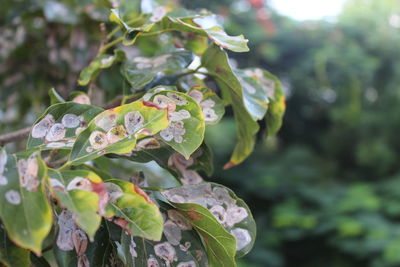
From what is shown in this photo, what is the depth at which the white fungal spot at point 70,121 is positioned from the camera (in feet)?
1.30

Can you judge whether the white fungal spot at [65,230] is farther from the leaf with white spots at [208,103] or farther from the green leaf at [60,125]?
the leaf with white spots at [208,103]

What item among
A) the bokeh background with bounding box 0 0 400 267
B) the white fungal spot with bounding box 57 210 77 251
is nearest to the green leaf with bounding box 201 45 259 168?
the white fungal spot with bounding box 57 210 77 251

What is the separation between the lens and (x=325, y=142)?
3539 millimetres

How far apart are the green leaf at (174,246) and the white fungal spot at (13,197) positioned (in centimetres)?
11

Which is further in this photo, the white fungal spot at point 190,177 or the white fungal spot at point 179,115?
the white fungal spot at point 190,177

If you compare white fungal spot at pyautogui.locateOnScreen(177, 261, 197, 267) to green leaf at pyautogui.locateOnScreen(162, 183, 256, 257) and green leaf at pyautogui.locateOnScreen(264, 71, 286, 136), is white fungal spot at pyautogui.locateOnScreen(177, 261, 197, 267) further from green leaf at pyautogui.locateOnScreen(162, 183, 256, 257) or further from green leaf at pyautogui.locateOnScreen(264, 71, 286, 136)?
green leaf at pyautogui.locateOnScreen(264, 71, 286, 136)

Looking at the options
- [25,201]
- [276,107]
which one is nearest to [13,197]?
[25,201]

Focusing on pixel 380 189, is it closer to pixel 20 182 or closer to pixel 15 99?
pixel 15 99

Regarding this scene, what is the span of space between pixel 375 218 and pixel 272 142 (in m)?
1.21

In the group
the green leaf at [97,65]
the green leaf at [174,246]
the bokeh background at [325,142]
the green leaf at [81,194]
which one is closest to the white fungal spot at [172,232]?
the green leaf at [174,246]

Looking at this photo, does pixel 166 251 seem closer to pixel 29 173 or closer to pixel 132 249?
pixel 132 249

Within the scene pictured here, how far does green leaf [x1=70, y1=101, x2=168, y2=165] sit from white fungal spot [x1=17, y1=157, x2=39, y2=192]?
0.15 feet

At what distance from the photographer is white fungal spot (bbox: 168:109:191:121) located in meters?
0.39

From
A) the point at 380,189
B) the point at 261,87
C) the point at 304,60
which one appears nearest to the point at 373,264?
the point at 380,189
